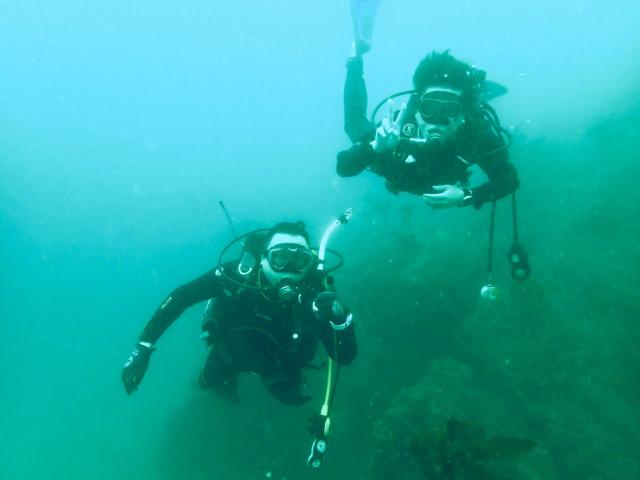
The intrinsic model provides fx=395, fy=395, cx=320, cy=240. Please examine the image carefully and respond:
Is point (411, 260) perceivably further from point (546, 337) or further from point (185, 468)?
point (185, 468)

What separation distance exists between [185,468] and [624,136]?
21793 mm

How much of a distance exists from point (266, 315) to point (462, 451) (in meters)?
Result: 3.17

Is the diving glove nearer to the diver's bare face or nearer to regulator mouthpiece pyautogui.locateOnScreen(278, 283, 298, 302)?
regulator mouthpiece pyautogui.locateOnScreen(278, 283, 298, 302)

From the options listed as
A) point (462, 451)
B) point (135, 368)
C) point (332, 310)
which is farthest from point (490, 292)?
point (135, 368)

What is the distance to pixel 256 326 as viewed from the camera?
5.35 metres

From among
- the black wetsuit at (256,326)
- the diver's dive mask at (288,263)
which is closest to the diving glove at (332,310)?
the black wetsuit at (256,326)

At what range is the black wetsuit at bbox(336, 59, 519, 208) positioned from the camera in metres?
4.62

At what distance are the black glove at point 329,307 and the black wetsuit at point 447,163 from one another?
70.7 inches

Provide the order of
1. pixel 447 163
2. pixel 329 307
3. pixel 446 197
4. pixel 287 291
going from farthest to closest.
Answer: pixel 447 163, pixel 287 291, pixel 446 197, pixel 329 307

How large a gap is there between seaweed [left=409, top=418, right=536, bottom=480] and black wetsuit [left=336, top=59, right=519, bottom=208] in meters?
3.13

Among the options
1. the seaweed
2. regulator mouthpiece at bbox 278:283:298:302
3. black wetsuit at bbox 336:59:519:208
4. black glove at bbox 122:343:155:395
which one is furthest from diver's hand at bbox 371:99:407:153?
black glove at bbox 122:343:155:395

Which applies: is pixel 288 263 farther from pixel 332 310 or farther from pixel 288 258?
pixel 332 310

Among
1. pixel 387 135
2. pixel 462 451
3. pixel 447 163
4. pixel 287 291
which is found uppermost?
pixel 387 135

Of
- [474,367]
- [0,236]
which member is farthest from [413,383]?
[0,236]
